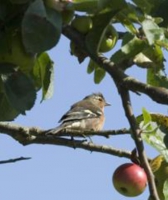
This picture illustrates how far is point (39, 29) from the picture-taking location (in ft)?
3.85

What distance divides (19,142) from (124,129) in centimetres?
53

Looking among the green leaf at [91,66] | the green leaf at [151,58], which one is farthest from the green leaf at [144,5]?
the green leaf at [91,66]

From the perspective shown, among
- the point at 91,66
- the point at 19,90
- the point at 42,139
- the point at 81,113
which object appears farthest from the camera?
the point at 81,113

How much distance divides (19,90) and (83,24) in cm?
25

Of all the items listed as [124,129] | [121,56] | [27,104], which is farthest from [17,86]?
[124,129]

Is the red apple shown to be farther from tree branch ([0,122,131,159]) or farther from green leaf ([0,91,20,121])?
green leaf ([0,91,20,121])

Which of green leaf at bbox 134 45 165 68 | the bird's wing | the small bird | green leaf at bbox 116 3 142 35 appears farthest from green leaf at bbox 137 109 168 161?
the bird's wing

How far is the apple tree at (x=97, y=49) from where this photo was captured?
47.7 inches

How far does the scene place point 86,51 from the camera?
1.49 m

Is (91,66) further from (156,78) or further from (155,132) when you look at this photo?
(155,132)

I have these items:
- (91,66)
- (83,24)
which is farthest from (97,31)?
(91,66)

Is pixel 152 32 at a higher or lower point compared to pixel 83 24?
lower

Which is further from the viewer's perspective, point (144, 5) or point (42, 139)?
point (42, 139)

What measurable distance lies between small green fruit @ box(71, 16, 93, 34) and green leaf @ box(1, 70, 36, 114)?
0.69 ft
